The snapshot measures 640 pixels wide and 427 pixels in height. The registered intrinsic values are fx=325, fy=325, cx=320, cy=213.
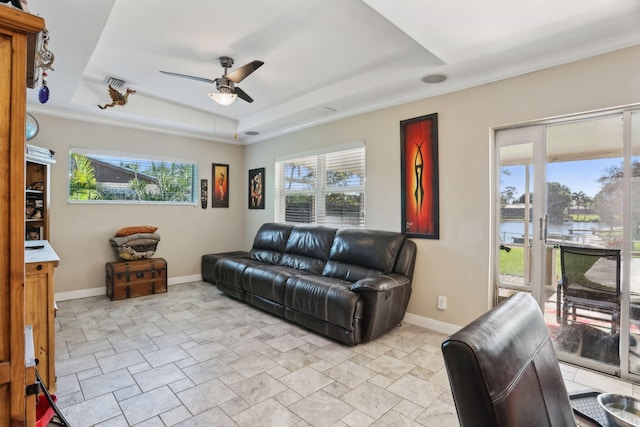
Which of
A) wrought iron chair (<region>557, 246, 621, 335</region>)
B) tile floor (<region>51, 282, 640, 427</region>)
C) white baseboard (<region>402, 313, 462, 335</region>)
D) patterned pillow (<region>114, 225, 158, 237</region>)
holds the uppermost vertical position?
patterned pillow (<region>114, 225, 158, 237</region>)

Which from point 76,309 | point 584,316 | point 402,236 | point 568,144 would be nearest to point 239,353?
point 402,236

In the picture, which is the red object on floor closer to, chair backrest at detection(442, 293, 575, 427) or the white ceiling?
chair backrest at detection(442, 293, 575, 427)

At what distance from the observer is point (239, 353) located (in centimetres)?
289

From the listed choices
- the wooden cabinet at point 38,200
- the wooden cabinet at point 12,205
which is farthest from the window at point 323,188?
the wooden cabinet at point 12,205

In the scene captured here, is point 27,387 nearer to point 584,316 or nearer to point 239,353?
point 239,353

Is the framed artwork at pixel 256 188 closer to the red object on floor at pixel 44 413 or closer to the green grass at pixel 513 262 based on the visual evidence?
the green grass at pixel 513 262

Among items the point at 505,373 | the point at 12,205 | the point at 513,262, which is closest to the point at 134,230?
the point at 12,205

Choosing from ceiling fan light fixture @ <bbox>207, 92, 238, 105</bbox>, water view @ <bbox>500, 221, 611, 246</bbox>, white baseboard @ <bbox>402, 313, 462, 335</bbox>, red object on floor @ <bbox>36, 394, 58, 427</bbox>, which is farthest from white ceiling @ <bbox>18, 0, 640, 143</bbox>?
→ white baseboard @ <bbox>402, 313, 462, 335</bbox>

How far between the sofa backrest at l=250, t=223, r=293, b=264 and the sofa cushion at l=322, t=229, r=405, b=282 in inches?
Answer: 38.5

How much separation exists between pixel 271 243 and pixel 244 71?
258 centimetres

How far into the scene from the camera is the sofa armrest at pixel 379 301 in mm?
2963

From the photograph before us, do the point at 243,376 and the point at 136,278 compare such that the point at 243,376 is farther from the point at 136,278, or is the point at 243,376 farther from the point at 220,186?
the point at 220,186

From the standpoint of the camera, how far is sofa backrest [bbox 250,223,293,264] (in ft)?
15.3

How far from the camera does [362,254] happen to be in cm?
361
